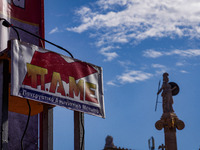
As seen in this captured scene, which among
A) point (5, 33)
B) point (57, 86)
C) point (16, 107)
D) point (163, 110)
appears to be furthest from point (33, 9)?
point (163, 110)

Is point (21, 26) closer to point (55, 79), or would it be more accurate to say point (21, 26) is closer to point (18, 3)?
point (18, 3)

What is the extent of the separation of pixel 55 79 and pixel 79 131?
1518mm

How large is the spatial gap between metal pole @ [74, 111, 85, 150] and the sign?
0.34m

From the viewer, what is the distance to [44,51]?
952cm

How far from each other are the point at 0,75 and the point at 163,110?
29226 millimetres

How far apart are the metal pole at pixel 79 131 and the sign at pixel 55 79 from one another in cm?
34

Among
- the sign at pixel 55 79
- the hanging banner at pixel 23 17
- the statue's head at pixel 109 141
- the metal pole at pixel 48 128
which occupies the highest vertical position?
the statue's head at pixel 109 141

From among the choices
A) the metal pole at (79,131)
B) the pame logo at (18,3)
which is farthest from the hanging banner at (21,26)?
the metal pole at (79,131)

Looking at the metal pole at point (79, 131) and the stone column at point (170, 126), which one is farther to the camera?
the stone column at point (170, 126)

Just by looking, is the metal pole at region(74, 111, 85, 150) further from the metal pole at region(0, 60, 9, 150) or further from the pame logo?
the pame logo

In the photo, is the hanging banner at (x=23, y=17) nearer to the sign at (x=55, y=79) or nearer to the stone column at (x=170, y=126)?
the sign at (x=55, y=79)

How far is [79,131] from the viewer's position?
10055 mm

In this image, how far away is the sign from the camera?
8.78m

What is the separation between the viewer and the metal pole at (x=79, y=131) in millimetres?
9930
